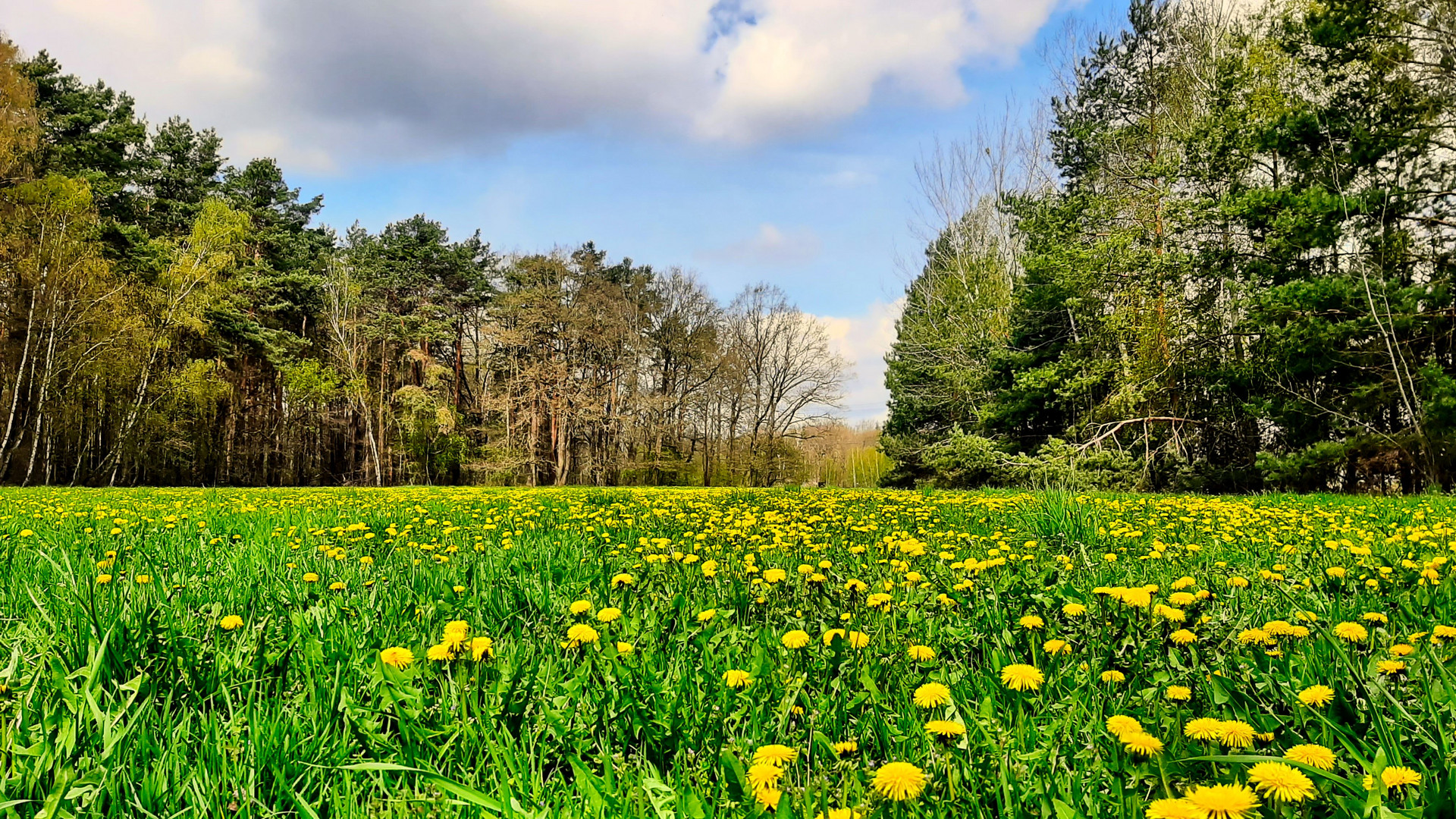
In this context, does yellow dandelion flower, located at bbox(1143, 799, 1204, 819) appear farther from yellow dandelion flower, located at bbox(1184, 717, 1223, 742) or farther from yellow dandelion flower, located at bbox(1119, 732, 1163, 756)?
yellow dandelion flower, located at bbox(1184, 717, 1223, 742)

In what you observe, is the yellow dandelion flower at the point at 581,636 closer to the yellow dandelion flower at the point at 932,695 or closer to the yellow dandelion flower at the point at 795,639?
the yellow dandelion flower at the point at 795,639

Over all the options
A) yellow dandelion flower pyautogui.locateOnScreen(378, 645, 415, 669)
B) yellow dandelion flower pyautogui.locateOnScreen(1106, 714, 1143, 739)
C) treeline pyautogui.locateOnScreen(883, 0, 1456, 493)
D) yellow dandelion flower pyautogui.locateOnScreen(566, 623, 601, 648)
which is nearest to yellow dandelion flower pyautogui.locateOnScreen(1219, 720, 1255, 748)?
yellow dandelion flower pyautogui.locateOnScreen(1106, 714, 1143, 739)

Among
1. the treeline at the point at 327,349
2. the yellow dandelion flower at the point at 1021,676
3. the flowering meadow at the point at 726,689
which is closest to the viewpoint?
the flowering meadow at the point at 726,689

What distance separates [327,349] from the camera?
1254 inches

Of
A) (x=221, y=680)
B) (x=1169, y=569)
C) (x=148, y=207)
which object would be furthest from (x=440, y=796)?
(x=148, y=207)

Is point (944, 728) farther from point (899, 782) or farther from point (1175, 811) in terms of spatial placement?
point (1175, 811)

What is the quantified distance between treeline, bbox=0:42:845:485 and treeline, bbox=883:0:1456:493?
15.5 m

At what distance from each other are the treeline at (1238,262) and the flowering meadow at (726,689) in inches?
478

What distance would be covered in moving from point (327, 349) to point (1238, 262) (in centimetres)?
3455

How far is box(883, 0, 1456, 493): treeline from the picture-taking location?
41.4ft

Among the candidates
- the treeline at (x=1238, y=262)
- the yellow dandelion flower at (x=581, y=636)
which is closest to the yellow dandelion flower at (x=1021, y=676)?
the yellow dandelion flower at (x=581, y=636)

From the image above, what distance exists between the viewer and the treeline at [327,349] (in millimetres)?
21594

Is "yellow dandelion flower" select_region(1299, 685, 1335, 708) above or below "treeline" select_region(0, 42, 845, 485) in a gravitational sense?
below

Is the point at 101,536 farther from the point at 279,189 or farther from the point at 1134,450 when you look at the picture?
the point at 279,189
